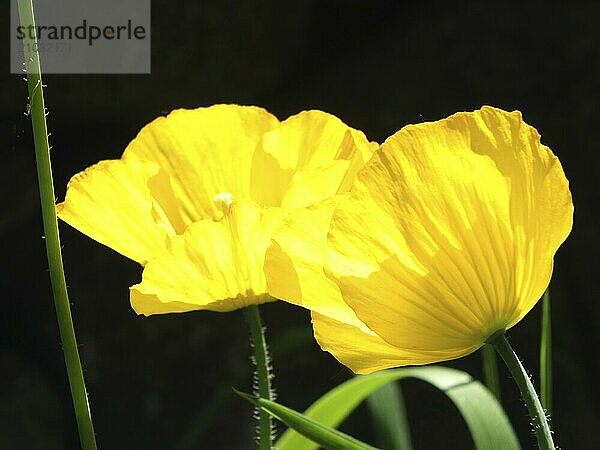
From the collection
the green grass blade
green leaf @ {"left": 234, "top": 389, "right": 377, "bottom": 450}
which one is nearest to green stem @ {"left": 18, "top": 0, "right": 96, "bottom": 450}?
green leaf @ {"left": 234, "top": 389, "right": 377, "bottom": 450}

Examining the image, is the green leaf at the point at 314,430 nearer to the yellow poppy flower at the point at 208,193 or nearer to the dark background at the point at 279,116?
the yellow poppy flower at the point at 208,193

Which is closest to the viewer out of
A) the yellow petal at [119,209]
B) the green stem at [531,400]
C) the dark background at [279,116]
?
the green stem at [531,400]

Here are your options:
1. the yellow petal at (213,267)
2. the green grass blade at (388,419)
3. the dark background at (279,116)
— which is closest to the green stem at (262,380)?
the yellow petal at (213,267)

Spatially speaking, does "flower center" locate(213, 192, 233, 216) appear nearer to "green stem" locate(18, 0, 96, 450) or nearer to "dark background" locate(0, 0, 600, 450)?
"green stem" locate(18, 0, 96, 450)

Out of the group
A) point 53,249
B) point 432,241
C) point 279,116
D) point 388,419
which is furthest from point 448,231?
point 279,116

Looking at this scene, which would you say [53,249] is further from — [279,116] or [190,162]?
[279,116]

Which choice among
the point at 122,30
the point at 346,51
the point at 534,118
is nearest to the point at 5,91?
the point at 122,30
